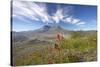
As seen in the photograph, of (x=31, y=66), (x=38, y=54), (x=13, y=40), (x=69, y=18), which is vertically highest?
(x=69, y=18)

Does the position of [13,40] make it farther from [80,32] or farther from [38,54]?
[80,32]

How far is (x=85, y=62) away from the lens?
8.14ft

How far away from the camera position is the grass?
2.27m

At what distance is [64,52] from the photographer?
2.40 meters

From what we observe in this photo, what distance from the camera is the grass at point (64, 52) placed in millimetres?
2268

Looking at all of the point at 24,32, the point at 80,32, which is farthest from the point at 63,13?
the point at 24,32

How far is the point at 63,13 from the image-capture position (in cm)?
240

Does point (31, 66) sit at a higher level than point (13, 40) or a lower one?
lower

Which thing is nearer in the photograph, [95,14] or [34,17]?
[34,17]
